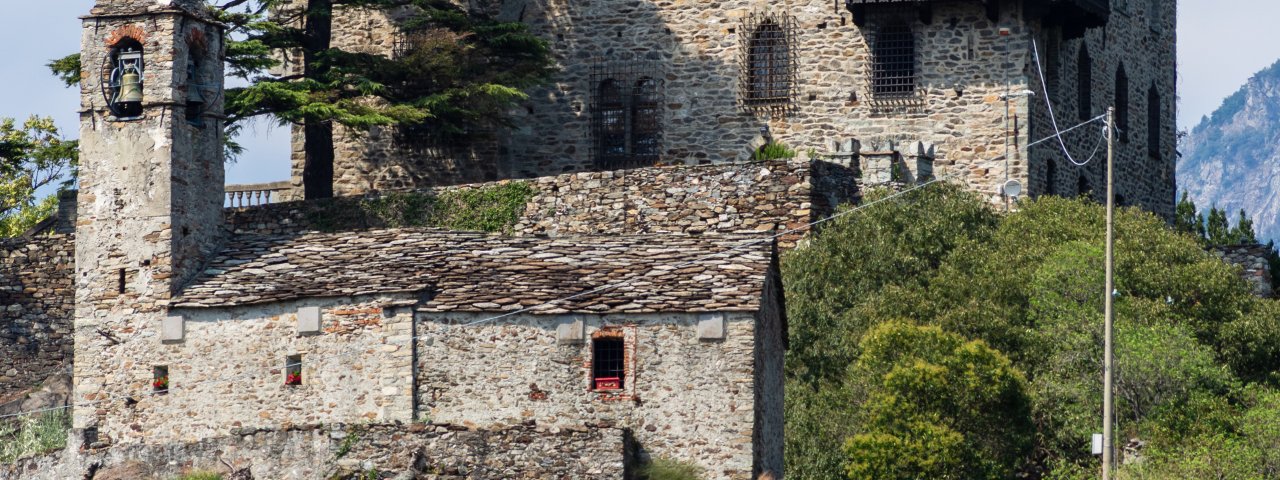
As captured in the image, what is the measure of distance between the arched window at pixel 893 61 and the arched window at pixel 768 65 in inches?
78.2

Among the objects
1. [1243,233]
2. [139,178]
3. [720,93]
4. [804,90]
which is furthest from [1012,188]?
[139,178]

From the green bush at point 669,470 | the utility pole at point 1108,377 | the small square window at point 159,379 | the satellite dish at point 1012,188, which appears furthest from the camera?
the satellite dish at point 1012,188

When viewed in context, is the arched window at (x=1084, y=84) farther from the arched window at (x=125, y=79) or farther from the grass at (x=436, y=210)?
the arched window at (x=125, y=79)

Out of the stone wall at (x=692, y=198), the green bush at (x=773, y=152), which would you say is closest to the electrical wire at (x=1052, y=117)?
the green bush at (x=773, y=152)

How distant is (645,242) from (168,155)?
8.13m

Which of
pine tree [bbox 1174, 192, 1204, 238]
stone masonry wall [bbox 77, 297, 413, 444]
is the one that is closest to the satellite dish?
pine tree [bbox 1174, 192, 1204, 238]

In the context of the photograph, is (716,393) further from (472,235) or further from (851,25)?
(851,25)

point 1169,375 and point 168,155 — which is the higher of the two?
point 168,155

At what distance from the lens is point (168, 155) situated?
124 ft

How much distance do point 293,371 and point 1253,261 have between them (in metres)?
22.5

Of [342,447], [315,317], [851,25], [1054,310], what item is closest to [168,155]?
[315,317]

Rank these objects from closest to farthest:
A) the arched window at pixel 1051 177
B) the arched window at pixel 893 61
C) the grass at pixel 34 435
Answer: the grass at pixel 34 435, the arched window at pixel 893 61, the arched window at pixel 1051 177

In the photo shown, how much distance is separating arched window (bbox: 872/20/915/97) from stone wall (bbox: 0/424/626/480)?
19933 mm

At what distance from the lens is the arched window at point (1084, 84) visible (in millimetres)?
→ 53500
